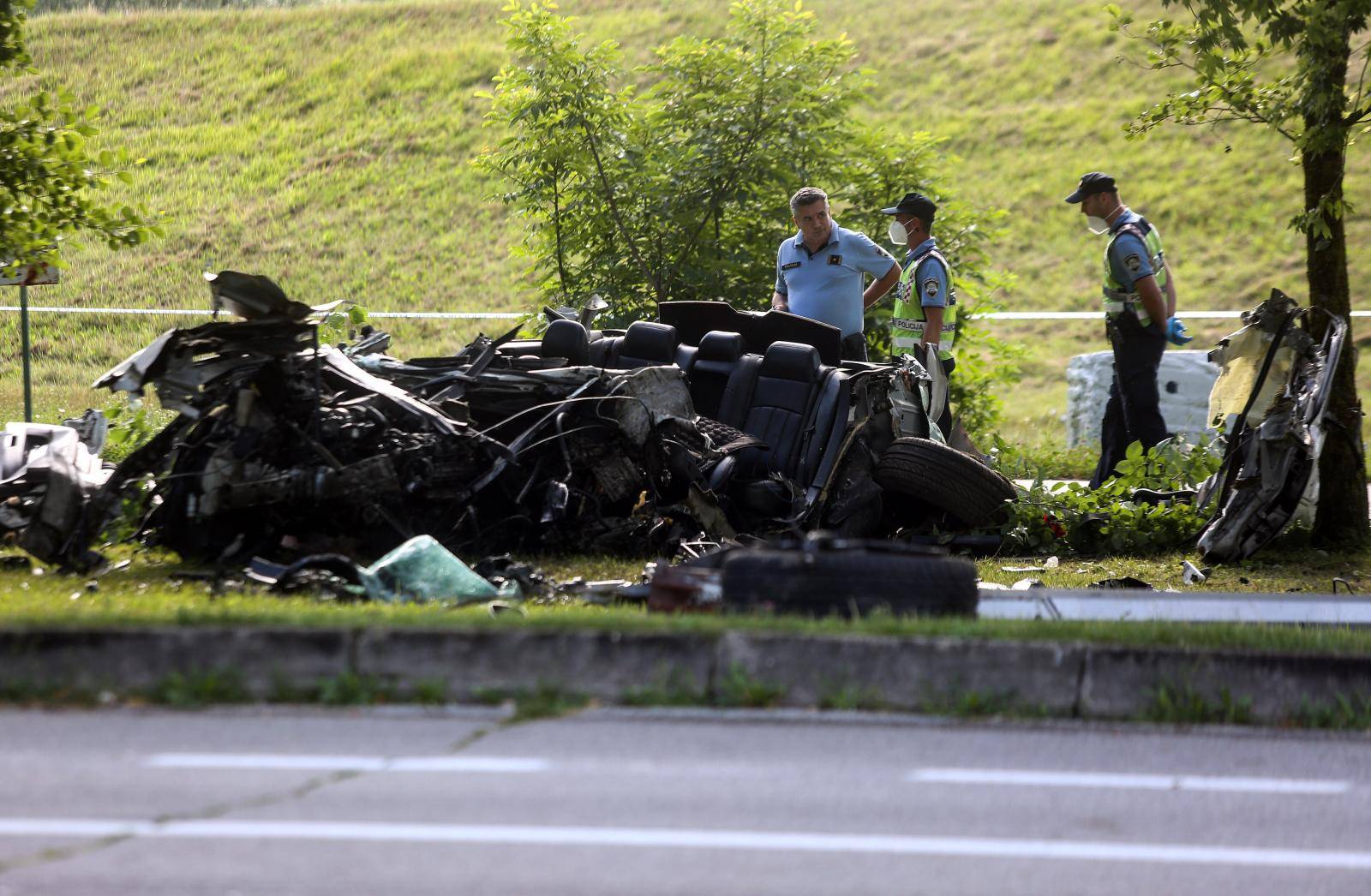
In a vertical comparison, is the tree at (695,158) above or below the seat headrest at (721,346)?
above

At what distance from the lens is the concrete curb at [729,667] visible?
20.1ft

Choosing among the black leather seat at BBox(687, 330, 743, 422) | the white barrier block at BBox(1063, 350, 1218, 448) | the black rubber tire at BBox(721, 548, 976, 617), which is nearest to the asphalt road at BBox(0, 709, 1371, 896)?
the black rubber tire at BBox(721, 548, 976, 617)

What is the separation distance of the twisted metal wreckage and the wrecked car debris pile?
14 mm

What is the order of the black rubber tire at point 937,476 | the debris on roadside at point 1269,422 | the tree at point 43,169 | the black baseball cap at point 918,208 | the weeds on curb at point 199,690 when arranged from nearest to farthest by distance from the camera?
1. the weeds on curb at point 199,690
2. the debris on roadside at point 1269,422
3. the black rubber tire at point 937,476
4. the tree at point 43,169
5. the black baseball cap at point 918,208

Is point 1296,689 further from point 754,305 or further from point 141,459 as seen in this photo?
point 754,305

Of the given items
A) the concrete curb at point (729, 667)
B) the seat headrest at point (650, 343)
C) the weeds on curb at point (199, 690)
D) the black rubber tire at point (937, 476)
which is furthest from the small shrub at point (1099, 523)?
the weeds on curb at point (199, 690)

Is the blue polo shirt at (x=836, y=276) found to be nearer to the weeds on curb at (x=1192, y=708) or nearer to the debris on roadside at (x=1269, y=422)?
the debris on roadside at (x=1269, y=422)

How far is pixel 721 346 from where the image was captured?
1085 centimetres

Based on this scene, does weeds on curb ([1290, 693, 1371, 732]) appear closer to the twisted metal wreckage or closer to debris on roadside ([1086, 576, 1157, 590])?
debris on roadside ([1086, 576, 1157, 590])

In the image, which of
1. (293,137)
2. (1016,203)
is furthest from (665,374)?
(293,137)

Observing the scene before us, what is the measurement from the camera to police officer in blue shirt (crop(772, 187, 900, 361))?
38.9 feet

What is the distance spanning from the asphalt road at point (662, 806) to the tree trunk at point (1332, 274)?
16.8 feet

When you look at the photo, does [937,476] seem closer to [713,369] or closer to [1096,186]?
[713,369]

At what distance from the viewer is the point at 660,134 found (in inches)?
628
